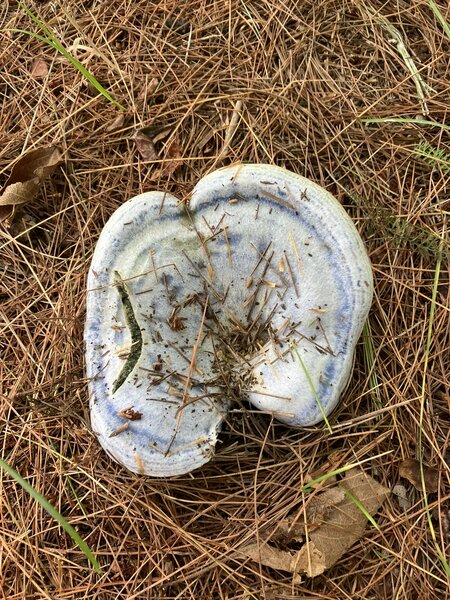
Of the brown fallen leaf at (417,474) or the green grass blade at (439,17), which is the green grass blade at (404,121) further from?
the brown fallen leaf at (417,474)

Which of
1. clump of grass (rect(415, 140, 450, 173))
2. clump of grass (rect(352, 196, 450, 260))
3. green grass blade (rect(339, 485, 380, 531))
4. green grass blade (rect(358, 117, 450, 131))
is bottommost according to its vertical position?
green grass blade (rect(339, 485, 380, 531))

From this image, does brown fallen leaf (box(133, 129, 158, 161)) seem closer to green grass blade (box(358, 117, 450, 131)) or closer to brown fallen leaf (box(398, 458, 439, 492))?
green grass blade (box(358, 117, 450, 131))

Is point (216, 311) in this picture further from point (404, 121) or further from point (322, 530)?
point (404, 121)

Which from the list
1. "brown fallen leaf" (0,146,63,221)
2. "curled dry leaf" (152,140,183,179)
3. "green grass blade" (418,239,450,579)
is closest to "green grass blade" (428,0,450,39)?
"green grass blade" (418,239,450,579)

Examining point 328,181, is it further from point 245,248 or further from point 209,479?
point 209,479

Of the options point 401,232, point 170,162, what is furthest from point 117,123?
point 401,232

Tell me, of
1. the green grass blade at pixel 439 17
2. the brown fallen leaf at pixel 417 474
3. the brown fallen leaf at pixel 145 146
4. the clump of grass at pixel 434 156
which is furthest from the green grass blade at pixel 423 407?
the brown fallen leaf at pixel 145 146

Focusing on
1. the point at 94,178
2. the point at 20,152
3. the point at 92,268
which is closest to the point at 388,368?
the point at 92,268
